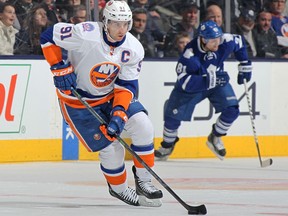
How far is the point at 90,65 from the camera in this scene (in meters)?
6.48

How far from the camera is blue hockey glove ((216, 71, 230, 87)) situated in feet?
33.8

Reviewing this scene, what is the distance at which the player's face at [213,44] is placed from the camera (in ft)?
33.0

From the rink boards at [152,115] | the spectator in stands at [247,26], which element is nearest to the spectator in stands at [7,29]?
the rink boards at [152,115]

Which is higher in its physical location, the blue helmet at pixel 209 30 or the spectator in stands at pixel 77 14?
the spectator in stands at pixel 77 14

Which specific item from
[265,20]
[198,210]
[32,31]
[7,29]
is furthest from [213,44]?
[198,210]

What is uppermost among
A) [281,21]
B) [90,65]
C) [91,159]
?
[90,65]

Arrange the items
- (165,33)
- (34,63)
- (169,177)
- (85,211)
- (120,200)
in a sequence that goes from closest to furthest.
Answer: (85,211) → (120,200) → (169,177) → (34,63) → (165,33)

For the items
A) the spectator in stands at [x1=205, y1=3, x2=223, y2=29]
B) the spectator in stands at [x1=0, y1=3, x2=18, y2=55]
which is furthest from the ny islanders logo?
the spectator in stands at [x1=205, y1=3, x2=223, y2=29]

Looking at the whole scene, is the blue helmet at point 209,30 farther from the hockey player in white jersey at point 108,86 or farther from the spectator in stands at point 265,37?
the hockey player in white jersey at point 108,86

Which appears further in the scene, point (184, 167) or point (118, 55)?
point (184, 167)

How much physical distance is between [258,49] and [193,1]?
2.89ft

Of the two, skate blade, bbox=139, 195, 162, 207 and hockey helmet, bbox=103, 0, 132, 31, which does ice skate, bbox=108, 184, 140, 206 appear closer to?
skate blade, bbox=139, 195, 162, 207

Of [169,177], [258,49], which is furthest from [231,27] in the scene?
[169,177]

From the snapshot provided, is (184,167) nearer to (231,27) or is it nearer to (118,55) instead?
(231,27)
